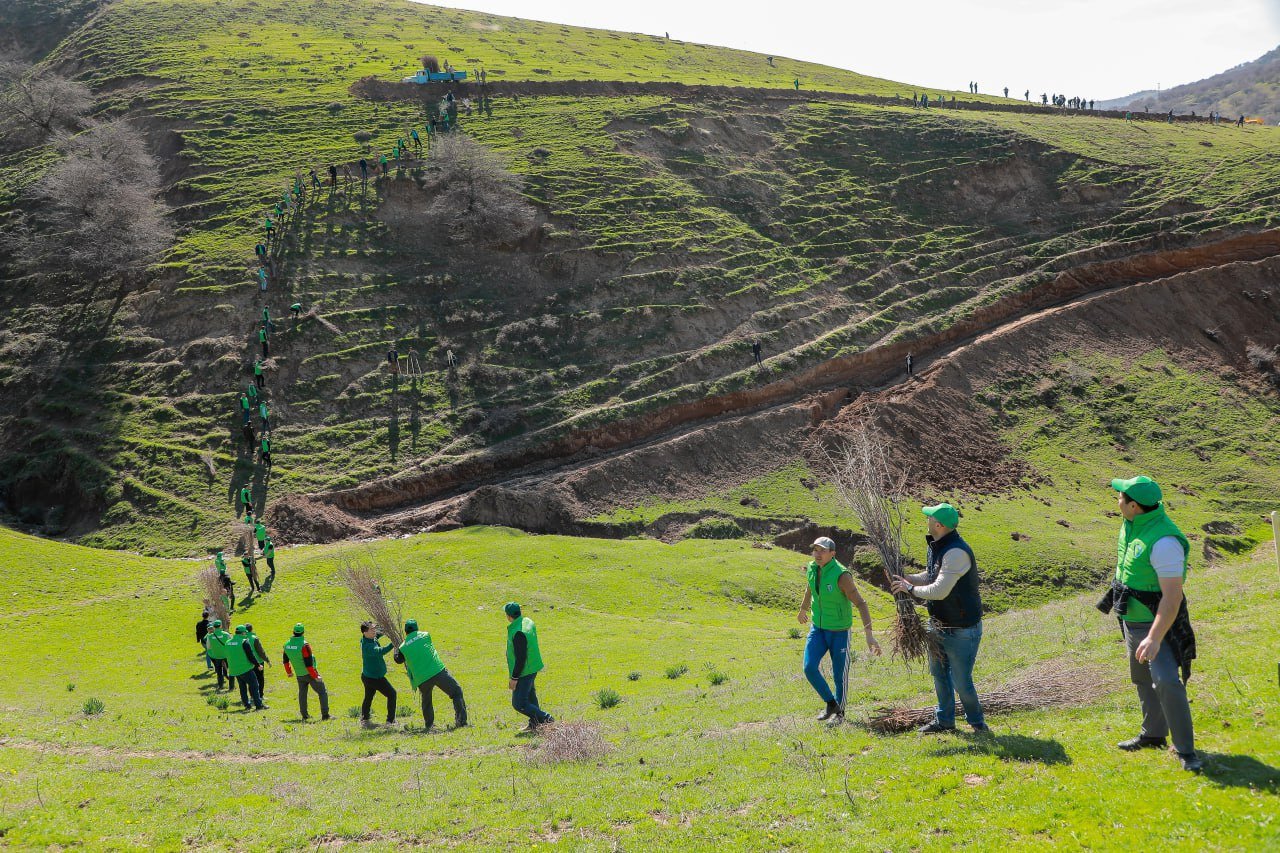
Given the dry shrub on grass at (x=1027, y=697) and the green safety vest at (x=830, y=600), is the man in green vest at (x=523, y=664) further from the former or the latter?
the dry shrub on grass at (x=1027, y=697)

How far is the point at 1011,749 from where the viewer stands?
31.9ft

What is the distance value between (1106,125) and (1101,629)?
84.4 meters

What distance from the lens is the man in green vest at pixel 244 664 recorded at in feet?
66.6

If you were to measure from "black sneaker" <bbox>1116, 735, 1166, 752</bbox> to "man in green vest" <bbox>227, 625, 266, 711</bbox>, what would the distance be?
1855 cm

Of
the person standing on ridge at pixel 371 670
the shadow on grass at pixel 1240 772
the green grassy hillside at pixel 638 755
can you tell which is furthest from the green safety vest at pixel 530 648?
the shadow on grass at pixel 1240 772

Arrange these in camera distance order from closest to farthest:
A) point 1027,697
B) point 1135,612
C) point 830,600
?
1. point 1135,612
2. point 1027,697
3. point 830,600

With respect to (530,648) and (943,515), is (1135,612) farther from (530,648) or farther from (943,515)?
(530,648)

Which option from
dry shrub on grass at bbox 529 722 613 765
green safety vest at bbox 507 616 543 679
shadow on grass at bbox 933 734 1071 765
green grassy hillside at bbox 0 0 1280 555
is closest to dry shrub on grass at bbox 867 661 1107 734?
shadow on grass at bbox 933 734 1071 765

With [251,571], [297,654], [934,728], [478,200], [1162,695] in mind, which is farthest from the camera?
[478,200]

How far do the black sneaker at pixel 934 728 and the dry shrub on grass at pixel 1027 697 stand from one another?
0.73 ft

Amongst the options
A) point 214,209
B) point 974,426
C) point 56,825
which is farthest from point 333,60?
point 56,825

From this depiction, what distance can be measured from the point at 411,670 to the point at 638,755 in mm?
5623

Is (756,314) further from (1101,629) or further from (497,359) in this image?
(1101,629)

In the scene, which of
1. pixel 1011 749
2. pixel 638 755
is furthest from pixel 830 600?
pixel 638 755
